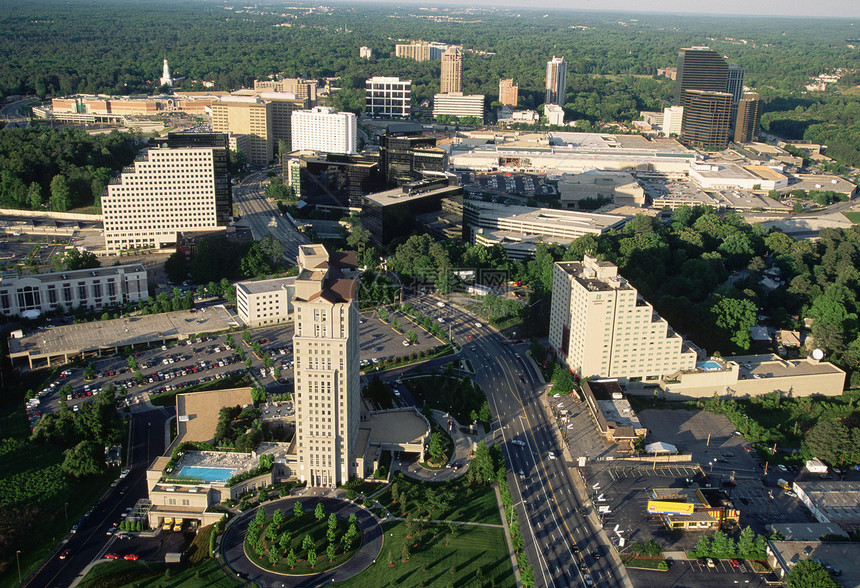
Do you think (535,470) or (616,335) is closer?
(535,470)

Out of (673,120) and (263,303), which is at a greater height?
(673,120)

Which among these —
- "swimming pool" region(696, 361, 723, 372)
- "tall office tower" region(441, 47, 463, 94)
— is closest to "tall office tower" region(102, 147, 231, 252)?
"swimming pool" region(696, 361, 723, 372)

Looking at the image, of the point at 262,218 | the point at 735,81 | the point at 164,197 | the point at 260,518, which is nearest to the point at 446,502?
the point at 260,518

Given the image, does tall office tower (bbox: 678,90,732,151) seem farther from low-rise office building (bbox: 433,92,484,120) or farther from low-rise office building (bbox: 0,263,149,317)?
low-rise office building (bbox: 0,263,149,317)

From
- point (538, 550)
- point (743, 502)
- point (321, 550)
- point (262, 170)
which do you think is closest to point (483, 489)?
point (538, 550)

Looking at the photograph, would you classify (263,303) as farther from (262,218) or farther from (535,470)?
(262,218)

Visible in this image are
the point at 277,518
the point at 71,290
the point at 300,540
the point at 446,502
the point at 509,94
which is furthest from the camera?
the point at 509,94

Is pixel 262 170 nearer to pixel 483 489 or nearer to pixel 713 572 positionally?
pixel 483 489
